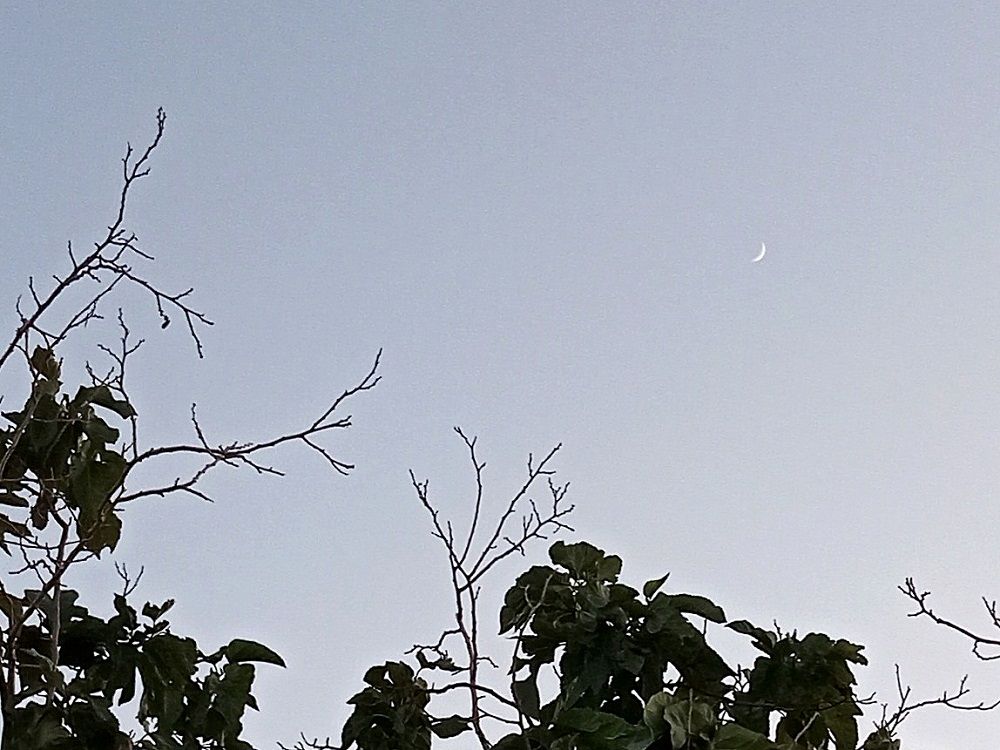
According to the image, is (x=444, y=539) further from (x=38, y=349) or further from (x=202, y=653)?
(x=38, y=349)

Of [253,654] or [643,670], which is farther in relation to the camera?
[643,670]

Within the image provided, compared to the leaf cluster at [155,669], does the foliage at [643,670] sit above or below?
above

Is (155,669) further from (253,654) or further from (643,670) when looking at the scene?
(643,670)

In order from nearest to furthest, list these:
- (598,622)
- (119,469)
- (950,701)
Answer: (119,469)
(950,701)
(598,622)

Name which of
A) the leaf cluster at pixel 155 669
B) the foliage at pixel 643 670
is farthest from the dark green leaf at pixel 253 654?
the foliage at pixel 643 670

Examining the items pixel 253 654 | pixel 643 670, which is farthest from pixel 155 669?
pixel 643 670

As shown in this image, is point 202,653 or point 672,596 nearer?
point 202,653

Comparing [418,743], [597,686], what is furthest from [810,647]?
[418,743]

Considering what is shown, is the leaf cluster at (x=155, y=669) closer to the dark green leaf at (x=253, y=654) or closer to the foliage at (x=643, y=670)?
the dark green leaf at (x=253, y=654)

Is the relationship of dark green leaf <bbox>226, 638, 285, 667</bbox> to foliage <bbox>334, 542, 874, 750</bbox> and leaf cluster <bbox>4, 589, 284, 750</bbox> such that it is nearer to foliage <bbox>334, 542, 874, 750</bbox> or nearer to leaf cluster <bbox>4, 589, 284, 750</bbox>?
leaf cluster <bbox>4, 589, 284, 750</bbox>

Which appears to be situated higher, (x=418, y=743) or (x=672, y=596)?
(x=672, y=596)

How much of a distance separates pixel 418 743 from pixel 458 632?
780 millimetres

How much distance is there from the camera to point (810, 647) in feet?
9.59

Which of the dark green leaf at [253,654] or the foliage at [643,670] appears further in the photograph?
the foliage at [643,670]
